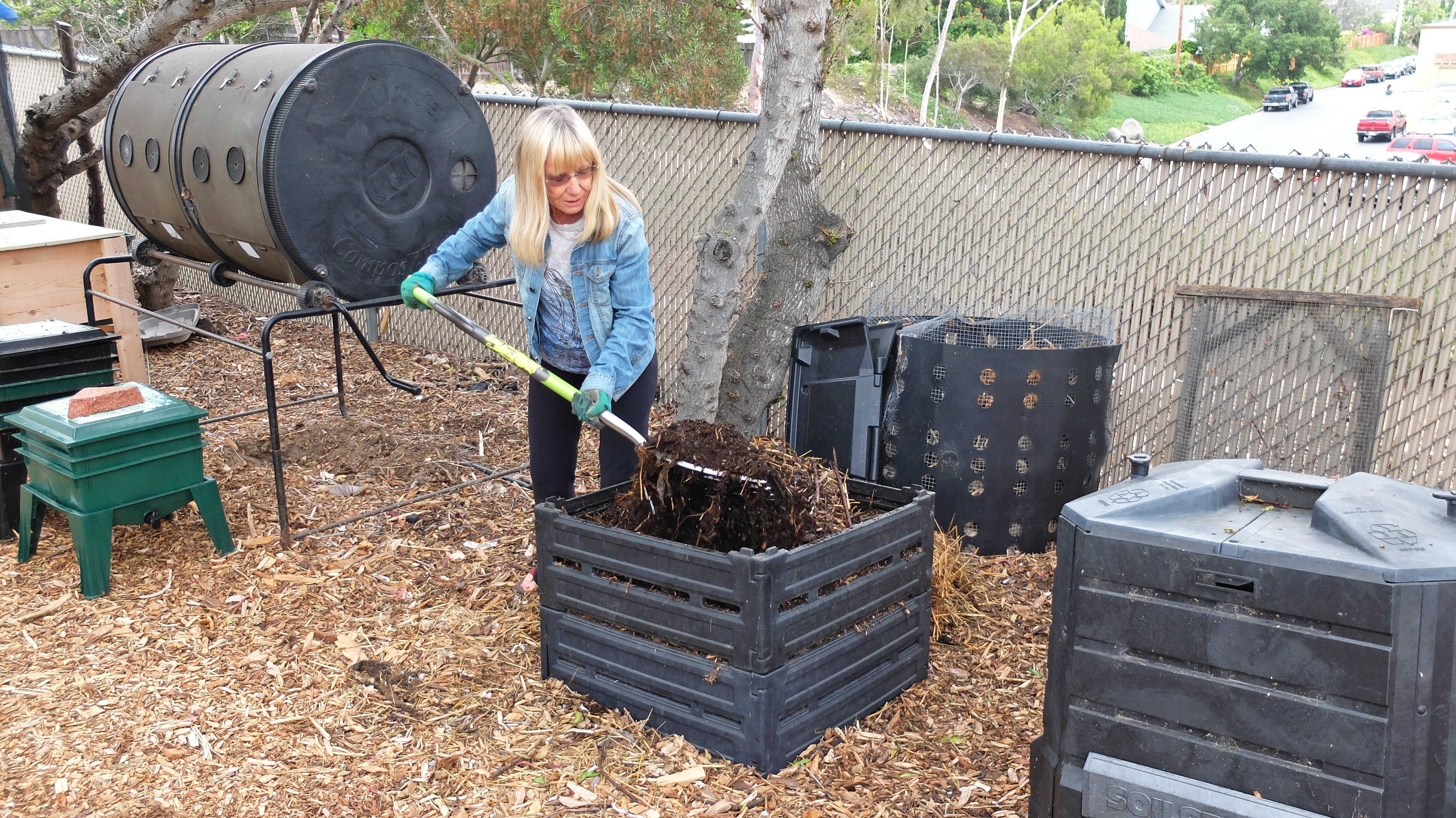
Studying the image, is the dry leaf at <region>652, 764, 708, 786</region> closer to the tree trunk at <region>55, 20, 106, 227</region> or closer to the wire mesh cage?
the wire mesh cage

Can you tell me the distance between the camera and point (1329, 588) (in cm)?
191

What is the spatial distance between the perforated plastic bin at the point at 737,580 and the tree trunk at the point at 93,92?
5.58 metres

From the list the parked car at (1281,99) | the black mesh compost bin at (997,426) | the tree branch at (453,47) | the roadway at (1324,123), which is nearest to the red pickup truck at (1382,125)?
the roadway at (1324,123)

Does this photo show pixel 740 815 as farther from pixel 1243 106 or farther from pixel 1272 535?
pixel 1243 106

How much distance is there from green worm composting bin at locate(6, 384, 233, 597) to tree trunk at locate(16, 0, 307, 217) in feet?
12.0

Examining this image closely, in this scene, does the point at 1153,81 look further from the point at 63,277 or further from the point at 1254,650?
the point at 1254,650

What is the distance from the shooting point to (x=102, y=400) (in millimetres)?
4180

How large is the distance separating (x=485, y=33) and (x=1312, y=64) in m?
85.0

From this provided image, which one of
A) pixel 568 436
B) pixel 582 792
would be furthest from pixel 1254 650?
pixel 568 436

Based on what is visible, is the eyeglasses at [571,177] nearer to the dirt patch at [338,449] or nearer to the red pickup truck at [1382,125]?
the dirt patch at [338,449]

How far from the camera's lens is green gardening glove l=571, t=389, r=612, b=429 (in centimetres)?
337

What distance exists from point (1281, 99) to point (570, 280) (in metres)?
72.2

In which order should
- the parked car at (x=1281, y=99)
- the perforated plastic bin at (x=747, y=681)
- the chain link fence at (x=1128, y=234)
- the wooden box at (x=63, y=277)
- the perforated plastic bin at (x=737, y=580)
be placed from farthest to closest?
1. the parked car at (x=1281, y=99)
2. the wooden box at (x=63, y=277)
3. the chain link fence at (x=1128, y=234)
4. the perforated plastic bin at (x=747, y=681)
5. the perforated plastic bin at (x=737, y=580)

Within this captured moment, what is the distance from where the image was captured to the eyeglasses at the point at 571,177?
3406mm
